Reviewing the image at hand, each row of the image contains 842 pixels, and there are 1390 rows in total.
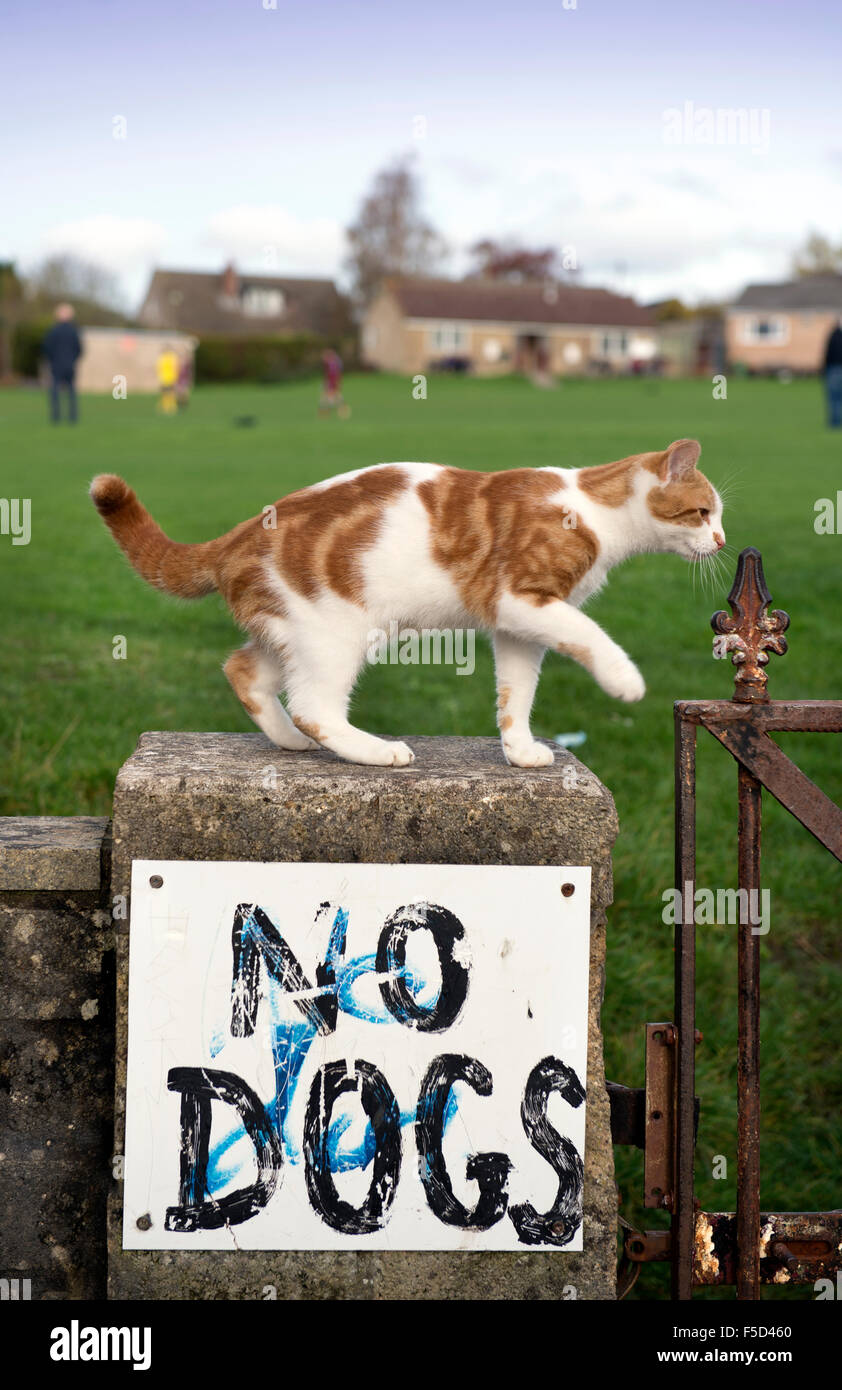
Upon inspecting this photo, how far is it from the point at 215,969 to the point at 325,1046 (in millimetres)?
266

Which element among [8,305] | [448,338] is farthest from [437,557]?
[448,338]

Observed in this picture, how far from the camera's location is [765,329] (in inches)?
2822

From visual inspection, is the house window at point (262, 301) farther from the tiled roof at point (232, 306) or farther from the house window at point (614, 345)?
the house window at point (614, 345)

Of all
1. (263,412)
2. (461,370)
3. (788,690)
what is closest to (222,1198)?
(788,690)

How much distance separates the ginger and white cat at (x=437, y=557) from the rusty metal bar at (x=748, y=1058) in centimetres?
37

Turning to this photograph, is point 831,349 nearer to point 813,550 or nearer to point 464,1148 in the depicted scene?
point 813,550

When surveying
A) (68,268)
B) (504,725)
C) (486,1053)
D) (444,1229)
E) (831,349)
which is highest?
(68,268)

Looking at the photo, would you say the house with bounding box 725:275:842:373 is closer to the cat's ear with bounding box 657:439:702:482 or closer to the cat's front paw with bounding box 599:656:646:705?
the cat's ear with bounding box 657:439:702:482

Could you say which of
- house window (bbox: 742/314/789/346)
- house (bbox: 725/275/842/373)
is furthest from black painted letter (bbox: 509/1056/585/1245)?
house window (bbox: 742/314/789/346)

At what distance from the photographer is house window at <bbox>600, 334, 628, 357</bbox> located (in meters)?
74.7

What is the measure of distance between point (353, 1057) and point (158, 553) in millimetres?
1247

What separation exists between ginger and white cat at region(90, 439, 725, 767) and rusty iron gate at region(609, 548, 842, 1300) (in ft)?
0.85

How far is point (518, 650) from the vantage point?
316 centimetres

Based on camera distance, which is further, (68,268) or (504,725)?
(68,268)
